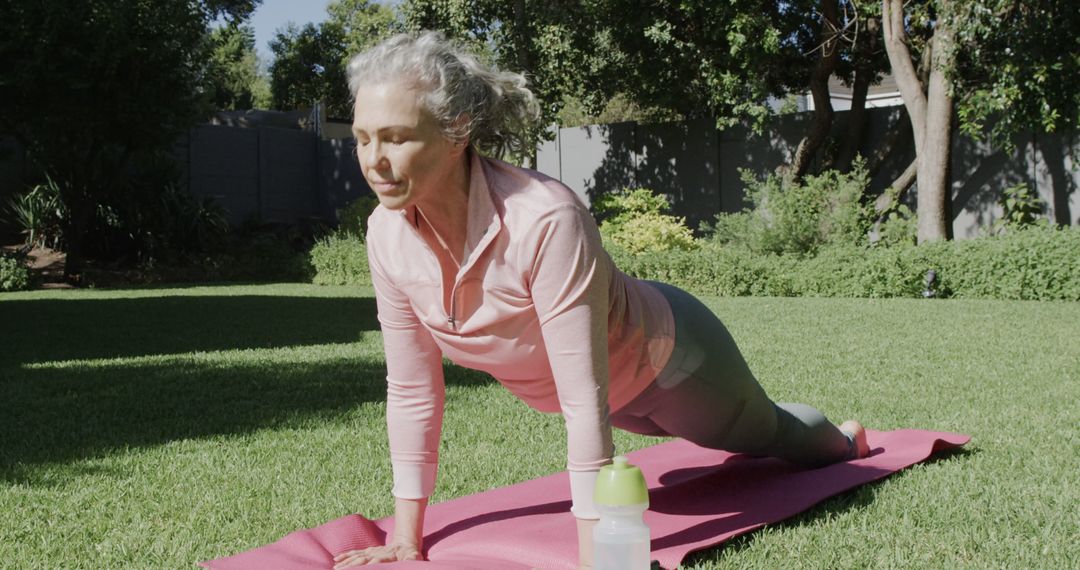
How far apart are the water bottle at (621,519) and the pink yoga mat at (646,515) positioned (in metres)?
0.50

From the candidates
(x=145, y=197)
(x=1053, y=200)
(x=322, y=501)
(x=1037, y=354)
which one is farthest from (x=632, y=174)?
(x=322, y=501)

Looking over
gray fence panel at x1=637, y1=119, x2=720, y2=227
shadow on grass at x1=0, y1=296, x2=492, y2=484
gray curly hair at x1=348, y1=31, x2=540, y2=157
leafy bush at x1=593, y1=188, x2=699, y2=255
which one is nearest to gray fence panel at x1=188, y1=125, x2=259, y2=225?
leafy bush at x1=593, y1=188, x2=699, y2=255

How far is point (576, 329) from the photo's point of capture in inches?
97.7

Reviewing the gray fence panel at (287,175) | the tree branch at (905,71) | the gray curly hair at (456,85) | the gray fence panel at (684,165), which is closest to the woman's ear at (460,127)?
the gray curly hair at (456,85)

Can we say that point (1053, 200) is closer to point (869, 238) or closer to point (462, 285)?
point (869, 238)

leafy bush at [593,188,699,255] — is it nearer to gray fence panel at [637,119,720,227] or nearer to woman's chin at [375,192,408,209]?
gray fence panel at [637,119,720,227]

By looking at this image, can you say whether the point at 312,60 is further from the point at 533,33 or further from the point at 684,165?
the point at 684,165

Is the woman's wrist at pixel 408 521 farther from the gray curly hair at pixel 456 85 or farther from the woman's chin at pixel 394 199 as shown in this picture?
the gray curly hair at pixel 456 85

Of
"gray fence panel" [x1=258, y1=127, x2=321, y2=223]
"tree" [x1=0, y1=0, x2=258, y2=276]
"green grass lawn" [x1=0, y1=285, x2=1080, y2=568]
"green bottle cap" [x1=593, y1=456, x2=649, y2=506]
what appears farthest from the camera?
"gray fence panel" [x1=258, y1=127, x2=321, y2=223]

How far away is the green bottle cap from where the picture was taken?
80.5 inches

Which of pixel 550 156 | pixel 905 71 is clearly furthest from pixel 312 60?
pixel 905 71

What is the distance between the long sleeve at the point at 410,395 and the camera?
2871 mm

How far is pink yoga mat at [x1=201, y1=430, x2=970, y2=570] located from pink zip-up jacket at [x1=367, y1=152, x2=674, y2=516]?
279 millimetres

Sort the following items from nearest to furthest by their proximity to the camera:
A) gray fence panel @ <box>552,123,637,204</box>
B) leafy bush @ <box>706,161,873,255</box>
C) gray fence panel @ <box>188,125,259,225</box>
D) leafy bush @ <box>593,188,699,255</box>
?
leafy bush @ <box>706,161,873,255</box> → leafy bush @ <box>593,188,699,255</box> → gray fence panel @ <box>552,123,637,204</box> → gray fence panel @ <box>188,125,259,225</box>
